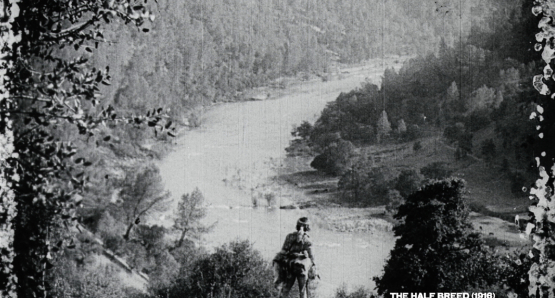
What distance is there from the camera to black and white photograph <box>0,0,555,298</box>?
4.71 metres

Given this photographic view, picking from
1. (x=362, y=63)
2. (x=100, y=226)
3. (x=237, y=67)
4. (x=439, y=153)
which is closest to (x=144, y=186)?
(x=100, y=226)

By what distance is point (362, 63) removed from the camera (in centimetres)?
4934

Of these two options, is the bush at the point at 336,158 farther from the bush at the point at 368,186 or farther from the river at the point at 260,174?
the river at the point at 260,174

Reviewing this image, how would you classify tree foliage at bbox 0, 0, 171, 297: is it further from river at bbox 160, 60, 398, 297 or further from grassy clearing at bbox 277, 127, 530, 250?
grassy clearing at bbox 277, 127, 530, 250

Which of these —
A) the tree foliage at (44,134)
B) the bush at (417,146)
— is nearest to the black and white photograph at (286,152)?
the tree foliage at (44,134)

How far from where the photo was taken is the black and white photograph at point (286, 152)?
471 cm

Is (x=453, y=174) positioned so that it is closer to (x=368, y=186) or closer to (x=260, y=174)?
(x=368, y=186)

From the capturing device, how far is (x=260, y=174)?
1547 inches

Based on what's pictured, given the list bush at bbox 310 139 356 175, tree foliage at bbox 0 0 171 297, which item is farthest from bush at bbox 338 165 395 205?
tree foliage at bbox 0 0 171 297

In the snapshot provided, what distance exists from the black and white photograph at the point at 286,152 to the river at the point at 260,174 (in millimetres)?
129

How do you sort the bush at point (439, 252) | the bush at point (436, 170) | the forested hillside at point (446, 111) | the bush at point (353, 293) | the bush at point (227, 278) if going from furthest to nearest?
the forested hillside at point (446, 111), the bush at point (436, 170), the bush at point (353, 293), the bush at point (227, 278), the bush at point (439, 252)

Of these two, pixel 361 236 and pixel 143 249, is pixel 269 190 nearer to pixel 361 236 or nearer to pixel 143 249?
pixel 361 236

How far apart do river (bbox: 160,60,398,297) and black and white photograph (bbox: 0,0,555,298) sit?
13 cm

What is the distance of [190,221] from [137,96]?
7.54 m
